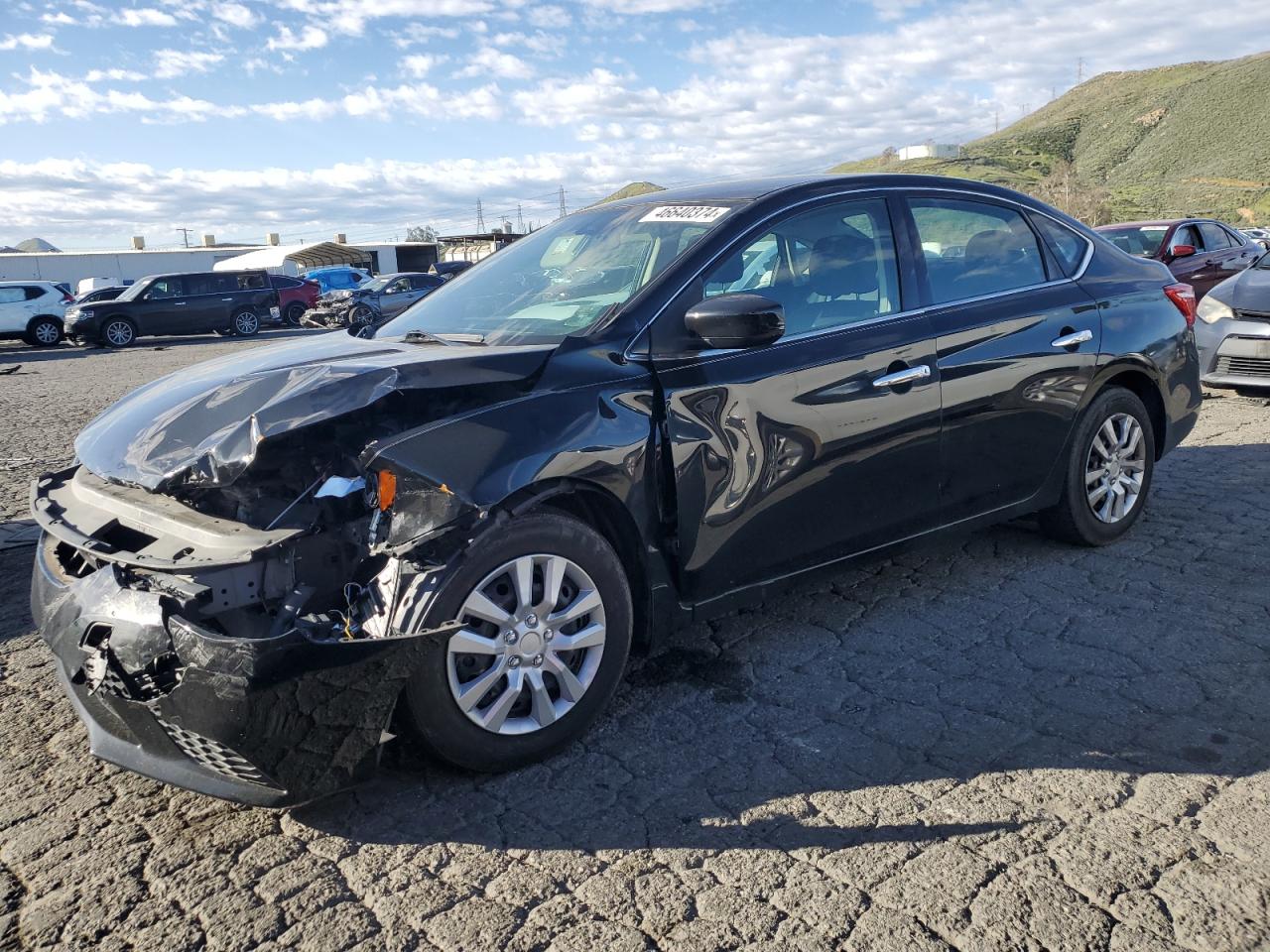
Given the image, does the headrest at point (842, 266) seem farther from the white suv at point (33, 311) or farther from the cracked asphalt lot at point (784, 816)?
the white suv at point (33, 311)

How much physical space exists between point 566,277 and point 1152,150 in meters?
120

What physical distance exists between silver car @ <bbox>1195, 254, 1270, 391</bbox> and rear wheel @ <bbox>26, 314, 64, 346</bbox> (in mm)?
24641

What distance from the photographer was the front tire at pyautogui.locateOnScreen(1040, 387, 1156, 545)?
4824 mm

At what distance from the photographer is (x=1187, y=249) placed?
12977mm

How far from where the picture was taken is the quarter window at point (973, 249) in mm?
4297

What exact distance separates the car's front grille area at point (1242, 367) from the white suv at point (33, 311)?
2455cm

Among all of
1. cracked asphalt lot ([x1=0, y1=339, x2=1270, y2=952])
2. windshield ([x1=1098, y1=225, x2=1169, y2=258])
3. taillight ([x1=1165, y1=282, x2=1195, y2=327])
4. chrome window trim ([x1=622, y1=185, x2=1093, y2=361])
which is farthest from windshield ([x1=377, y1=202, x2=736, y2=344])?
windshield ([x1=1098, y1=225, x2=1169, y2=258])

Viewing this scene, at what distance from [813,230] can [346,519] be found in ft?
7.01

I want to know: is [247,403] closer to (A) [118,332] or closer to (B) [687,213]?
(B) [687,213]

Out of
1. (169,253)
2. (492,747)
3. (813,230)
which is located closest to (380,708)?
(492,747)

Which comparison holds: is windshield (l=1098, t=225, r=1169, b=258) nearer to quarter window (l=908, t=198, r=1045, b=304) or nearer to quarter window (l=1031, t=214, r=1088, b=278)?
quarter window (l=1031, t=214, r=1088, b=278)

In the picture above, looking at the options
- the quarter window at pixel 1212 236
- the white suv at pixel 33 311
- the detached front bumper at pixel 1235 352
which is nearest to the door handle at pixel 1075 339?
the detached front bumper at pixel 1235 352

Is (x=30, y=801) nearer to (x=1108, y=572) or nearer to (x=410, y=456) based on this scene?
(x=410, y=456)

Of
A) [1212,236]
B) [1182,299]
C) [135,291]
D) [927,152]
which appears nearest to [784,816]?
[1182,299]
